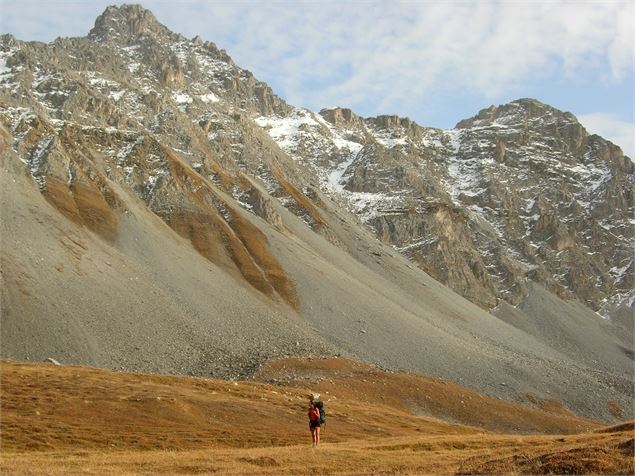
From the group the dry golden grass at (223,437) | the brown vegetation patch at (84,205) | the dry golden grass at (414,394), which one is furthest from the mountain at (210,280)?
the dry golden grass at (223,437)

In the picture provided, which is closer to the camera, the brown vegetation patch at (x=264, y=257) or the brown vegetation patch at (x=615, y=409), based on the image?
the brown vegetation patch at (x=615, y=409)

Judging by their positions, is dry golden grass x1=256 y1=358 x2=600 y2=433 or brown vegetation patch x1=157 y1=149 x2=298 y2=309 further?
brown vegetation patch x1=157 y1=149 x2=298 y2=309

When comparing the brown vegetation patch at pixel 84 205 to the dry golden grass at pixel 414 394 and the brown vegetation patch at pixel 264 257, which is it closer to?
the brown vegetation patch at pixel 264 257

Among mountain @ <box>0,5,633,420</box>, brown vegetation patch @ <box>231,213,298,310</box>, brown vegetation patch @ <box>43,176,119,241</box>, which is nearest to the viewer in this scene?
mountain @ <box>0,5,633,420</box>

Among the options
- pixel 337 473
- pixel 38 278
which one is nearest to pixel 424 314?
pixel 38 278

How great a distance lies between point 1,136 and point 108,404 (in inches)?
3670

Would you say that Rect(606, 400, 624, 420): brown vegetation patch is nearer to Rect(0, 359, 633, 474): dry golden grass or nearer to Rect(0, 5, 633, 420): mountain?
Rect(0, 5, 633, 420): mountain

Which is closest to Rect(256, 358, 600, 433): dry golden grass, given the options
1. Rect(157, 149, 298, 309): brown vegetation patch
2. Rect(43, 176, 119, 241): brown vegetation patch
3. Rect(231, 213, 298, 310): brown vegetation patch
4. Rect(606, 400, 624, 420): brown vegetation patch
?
Rect(606, 400, 624, 420): brown vegetation patch

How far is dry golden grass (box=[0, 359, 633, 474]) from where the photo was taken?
28312 mm

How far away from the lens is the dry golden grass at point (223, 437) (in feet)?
92.9

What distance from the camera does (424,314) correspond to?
12425 centimetres

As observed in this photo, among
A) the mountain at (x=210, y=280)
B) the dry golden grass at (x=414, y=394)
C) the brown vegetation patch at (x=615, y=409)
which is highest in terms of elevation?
the mountain at (x=210, y=280)

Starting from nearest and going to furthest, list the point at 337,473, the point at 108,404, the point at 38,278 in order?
the point at 337,473
the point at 108,404
the point at 38,278

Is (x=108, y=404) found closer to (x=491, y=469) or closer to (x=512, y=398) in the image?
(x=491, y=469)
